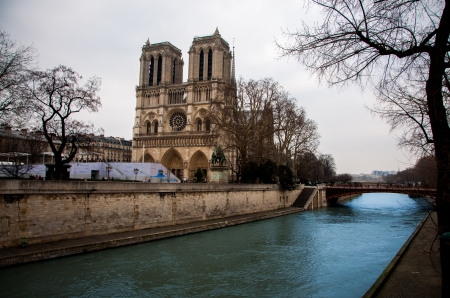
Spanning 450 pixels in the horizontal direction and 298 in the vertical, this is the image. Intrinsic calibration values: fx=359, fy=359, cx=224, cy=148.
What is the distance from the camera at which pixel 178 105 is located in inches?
2055

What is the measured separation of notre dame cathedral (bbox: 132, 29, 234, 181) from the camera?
1955 inches

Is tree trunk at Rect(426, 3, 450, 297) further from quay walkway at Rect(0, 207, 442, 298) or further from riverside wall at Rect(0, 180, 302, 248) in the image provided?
riverside wall at Rect(0, 180, 302, 248)

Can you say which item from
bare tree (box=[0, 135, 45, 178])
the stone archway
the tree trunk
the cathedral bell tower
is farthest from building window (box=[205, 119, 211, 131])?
the tree trunk

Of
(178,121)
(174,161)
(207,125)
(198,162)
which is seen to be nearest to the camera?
(198,162)

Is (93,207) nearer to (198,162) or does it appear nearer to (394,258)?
(394,258)

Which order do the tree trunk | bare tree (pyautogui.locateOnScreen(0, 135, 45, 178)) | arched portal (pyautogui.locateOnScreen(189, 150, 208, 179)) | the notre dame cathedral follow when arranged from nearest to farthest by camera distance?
the tree trunk
bare tree (pyautogui.locateOnScreen(0, 135, 45, 178))
arched portal (pyautogui.locateOnScreen(189, 150, 208, 179))
the notre dame cathedral

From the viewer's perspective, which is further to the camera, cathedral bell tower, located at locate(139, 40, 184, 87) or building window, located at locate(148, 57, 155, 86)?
building window, located at locate(148, 57, 155, 86)

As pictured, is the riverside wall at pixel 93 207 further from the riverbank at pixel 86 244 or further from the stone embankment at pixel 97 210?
the riverbank at pixel 86 244

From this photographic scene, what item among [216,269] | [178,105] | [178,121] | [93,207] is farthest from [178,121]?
[216,269]

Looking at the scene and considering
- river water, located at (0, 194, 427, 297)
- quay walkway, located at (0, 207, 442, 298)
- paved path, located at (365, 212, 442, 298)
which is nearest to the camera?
paved path, located at (365, 212, 442, 298)

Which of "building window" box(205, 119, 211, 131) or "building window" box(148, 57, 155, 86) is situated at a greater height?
"building window" box(148, 57, 155, 86)

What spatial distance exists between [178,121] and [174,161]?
5.92 metres

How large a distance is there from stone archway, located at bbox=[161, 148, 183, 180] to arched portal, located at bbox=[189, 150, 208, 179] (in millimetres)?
1952

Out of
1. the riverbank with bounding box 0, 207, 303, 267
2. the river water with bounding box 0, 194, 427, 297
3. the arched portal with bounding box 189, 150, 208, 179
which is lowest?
the river water with bounding box 0, 194, 427, 297
